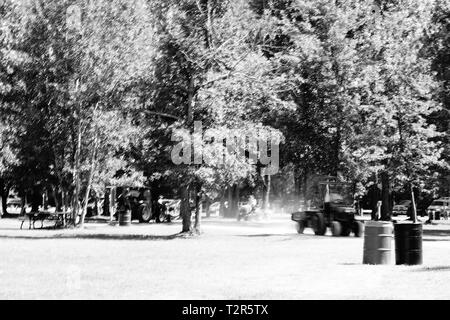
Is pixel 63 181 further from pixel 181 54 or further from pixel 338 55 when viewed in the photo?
pixel 338 55

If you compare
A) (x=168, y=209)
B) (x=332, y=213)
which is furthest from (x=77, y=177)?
(x=168, y=209)

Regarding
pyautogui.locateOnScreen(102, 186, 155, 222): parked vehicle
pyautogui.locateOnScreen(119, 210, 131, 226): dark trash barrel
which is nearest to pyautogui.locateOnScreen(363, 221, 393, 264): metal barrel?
pyautogui.locateOnScreen(119, 210, 131, 226): dark trash barrel

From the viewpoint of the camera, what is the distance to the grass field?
1259cm

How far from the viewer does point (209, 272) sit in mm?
16156

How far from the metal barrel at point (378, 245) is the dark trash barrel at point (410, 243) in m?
0.29

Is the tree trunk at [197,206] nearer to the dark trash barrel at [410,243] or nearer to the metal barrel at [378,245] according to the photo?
the metal barrel at [378,245]

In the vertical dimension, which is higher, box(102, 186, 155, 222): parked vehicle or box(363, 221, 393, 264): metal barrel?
box(102, 186, 155, 222): parked vehicle

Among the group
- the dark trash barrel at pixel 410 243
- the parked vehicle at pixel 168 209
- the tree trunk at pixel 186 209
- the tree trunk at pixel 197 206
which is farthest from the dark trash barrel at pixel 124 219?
the dark trash barrel at pixel 410 243

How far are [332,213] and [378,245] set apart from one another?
14.8 m

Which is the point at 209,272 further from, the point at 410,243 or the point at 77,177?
the point at 77,177

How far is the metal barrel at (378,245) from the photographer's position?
18.3 metres

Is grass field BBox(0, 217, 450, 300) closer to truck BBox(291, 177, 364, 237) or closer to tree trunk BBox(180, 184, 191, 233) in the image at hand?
tree trunk BBox(180, 184, 191, 233)

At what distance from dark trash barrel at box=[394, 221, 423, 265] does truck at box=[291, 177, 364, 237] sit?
1373cm
